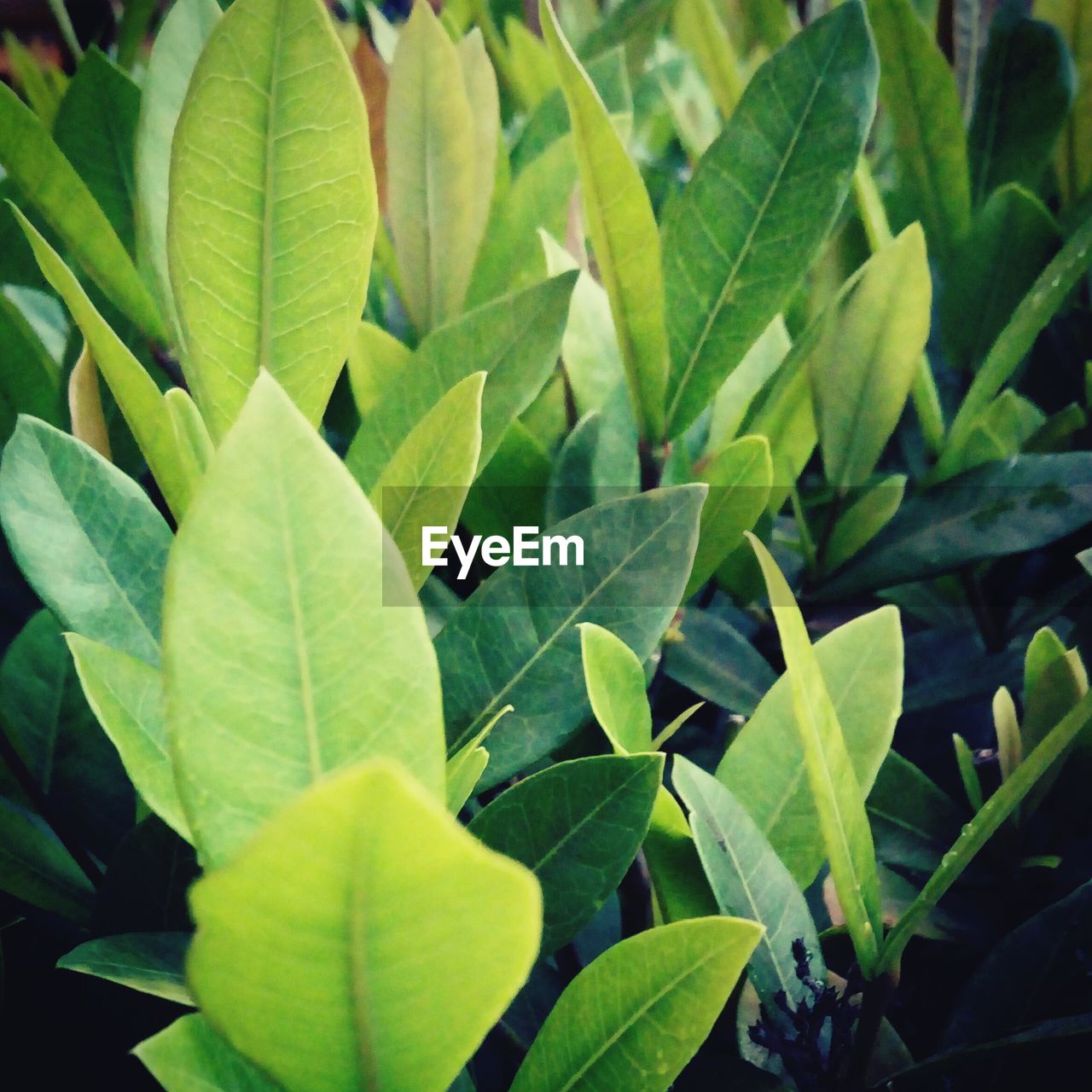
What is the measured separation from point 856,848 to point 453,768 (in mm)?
157

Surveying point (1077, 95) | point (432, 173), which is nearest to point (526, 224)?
point (432, 173)

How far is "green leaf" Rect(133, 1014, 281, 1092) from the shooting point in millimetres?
281

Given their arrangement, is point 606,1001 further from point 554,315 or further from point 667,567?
point 554,315

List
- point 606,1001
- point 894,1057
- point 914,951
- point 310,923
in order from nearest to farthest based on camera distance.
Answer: point 310,923 → point 606,1001 → point 894,1057 → point 914,951

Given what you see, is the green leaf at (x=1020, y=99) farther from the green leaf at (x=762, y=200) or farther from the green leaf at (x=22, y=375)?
the green leaf at (x=22, y=375)

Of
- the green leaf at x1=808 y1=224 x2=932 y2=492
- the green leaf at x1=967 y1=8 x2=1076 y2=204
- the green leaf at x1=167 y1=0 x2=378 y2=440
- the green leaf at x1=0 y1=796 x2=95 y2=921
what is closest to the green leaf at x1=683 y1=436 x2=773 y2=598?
the green leaf at x1=808 y1=224 x2=932 y2=492

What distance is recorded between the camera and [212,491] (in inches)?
9.5

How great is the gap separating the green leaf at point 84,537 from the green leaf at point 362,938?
20 cm

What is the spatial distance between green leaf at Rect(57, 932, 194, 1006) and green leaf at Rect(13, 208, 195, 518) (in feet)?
0.54

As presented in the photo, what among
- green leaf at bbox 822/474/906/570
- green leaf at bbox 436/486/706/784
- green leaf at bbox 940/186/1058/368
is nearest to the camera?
green leaf at bbox 436/486/706/784

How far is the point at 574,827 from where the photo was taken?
38 cm

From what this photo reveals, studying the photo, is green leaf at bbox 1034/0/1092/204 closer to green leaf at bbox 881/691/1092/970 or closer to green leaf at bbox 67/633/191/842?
green leaf at bbox 881/691/1092/970

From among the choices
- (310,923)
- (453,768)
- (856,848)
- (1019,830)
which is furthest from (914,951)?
(310,923)

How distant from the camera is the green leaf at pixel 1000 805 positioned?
13.0 inches
